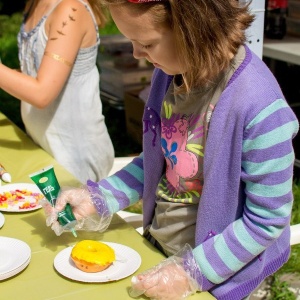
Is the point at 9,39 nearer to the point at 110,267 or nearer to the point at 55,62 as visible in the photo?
the point at 55,62

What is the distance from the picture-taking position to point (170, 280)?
A: 117cm

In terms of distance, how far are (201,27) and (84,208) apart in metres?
0.54

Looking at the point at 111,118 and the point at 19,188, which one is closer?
the point at 19,188

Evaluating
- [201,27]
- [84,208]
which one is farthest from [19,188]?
[201,27]

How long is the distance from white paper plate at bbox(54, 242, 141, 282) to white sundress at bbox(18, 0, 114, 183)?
0.86 metres

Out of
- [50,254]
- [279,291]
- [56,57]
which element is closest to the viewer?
[50,254]

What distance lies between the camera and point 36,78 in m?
1.93

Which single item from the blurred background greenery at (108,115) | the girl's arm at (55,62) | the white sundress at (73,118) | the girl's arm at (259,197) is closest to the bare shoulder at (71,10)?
the girl's arm at (55,62)

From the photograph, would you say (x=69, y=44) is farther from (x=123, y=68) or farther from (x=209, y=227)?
(x=123, y=68)

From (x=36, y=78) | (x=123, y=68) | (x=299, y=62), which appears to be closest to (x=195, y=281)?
(x=36, y=78)

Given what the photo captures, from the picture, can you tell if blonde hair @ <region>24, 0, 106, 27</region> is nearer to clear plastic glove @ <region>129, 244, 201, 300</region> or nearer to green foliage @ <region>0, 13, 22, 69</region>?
clear plastic glove @ <region>129, 244, 201, 300</region>

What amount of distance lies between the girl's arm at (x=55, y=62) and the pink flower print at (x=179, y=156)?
2.13 ft

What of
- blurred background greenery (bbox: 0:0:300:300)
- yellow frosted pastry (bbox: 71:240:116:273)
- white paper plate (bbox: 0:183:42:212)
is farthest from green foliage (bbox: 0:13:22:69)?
yellow frosted pastry (bbox: 71:240:116:273)

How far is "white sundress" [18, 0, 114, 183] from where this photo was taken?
6.86ft
